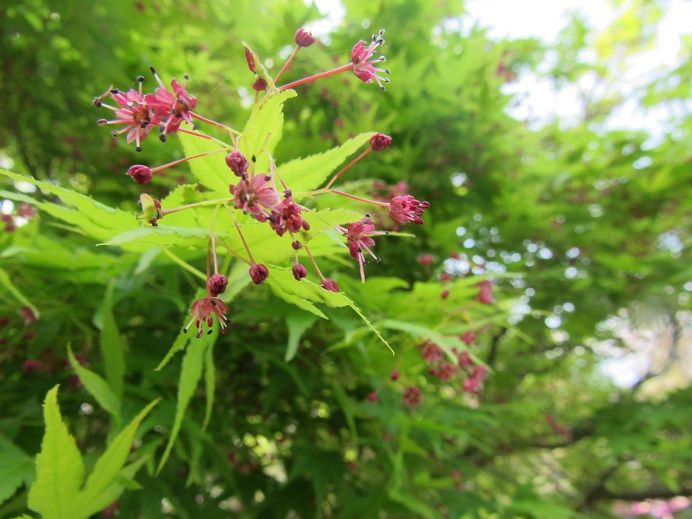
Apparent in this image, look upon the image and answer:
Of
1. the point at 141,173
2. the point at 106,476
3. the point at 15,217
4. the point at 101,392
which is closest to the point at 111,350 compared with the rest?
the point at 101,392

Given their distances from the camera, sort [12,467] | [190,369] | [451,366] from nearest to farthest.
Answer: [190,369], [12,467], [451,366]

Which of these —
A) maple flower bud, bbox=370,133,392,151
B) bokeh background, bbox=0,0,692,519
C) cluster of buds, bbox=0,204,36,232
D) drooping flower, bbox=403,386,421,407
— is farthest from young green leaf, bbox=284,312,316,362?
cluster of buds, bbox=0,204,36,232

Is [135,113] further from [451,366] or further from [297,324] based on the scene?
[451,366]

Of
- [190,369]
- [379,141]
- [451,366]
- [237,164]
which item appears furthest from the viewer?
[451,366]

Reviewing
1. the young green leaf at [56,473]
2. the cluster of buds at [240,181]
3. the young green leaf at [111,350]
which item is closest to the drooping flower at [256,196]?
the cluster of buds at [240,181]

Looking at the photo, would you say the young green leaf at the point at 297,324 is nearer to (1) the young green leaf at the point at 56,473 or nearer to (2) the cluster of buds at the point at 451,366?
(2) the cluster of buds at the point at 451,366

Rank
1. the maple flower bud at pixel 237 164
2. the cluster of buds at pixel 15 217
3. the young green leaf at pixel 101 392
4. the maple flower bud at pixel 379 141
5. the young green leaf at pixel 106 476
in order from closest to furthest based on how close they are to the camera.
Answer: the maple flower bud at pixel 237 164
the maple flower bud at pixel 379 141
the young green leaf at pixel 106 476
the young green leaf at pixel 101 392
the cluster of buds at pixel 15 217
